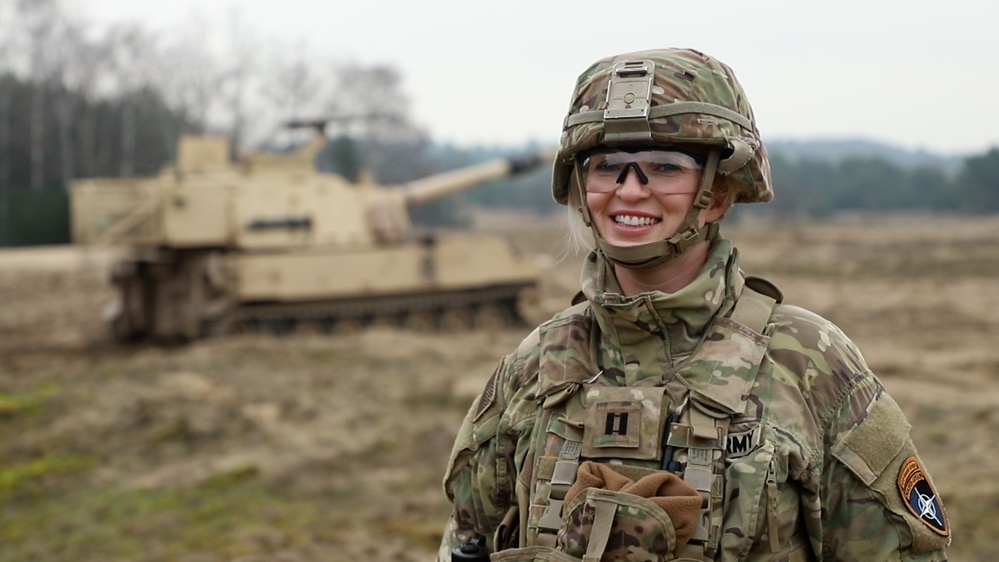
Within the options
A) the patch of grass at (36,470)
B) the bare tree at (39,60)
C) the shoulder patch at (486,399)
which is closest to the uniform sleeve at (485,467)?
the shoulder patch at (486,399)

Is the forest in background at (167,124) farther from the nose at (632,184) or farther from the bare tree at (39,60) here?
the nose at (632,184)

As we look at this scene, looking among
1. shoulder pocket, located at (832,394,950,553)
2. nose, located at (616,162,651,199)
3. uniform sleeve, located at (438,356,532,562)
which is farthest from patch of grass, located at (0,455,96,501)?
shoulder pocket, located at (832,394,950,553)

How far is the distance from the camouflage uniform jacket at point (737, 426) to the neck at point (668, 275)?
0.04 meters

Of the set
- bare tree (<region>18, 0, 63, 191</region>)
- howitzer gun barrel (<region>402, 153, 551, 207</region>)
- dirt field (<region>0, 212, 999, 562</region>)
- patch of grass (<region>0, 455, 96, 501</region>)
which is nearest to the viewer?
dirt field (<region>0, 212, 999, 562</region>)

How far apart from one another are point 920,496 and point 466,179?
610 inches

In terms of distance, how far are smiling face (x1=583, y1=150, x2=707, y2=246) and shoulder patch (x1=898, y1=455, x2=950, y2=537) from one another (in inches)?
25.2

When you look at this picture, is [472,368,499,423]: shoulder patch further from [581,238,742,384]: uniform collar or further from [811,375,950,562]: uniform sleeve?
[811,375,950,562]: uniform sleeve

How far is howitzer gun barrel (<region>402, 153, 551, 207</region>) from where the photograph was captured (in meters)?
16.8

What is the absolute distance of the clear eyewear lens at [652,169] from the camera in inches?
87.7

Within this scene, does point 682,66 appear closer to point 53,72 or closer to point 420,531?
point 420,531

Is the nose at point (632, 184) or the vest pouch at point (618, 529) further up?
the nose at point (632, 184)

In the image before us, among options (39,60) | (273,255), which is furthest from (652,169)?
(39,60)

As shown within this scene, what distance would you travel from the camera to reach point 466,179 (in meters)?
17.4

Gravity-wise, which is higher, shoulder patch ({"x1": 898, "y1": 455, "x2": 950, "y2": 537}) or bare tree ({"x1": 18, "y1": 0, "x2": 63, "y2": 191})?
bare tree ({"x1": 18, "y1": 0, "x2": 63, "y2": 191})
